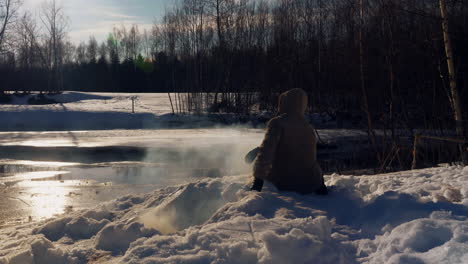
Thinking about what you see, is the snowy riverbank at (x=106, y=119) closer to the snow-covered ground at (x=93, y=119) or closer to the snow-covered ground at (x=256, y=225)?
the snow-covered ground at (x=93, y=119)

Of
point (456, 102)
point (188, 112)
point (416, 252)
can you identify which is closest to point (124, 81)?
point (188, 112)

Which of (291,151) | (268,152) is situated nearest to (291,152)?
(291,151)

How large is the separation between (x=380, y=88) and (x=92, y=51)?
245 ft

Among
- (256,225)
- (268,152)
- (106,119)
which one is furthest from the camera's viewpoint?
(106,119)

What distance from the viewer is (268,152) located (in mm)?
5184

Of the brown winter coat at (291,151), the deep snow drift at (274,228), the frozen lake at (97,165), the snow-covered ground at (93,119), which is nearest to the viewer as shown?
the deep snow drift at (274,228)

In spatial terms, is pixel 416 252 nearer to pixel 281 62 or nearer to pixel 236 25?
pixel 281 62

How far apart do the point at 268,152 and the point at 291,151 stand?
1.09ft

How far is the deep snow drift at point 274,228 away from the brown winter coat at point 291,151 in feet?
0.60

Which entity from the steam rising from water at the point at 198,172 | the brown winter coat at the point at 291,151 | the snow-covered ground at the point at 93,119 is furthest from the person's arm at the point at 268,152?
the snow-covered ground at the point at 93,119

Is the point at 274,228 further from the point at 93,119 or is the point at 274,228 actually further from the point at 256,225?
the point at 93,119

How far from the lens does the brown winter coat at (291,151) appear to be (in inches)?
207

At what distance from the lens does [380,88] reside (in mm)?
18938

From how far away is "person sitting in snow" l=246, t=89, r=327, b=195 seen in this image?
5.26 meters
